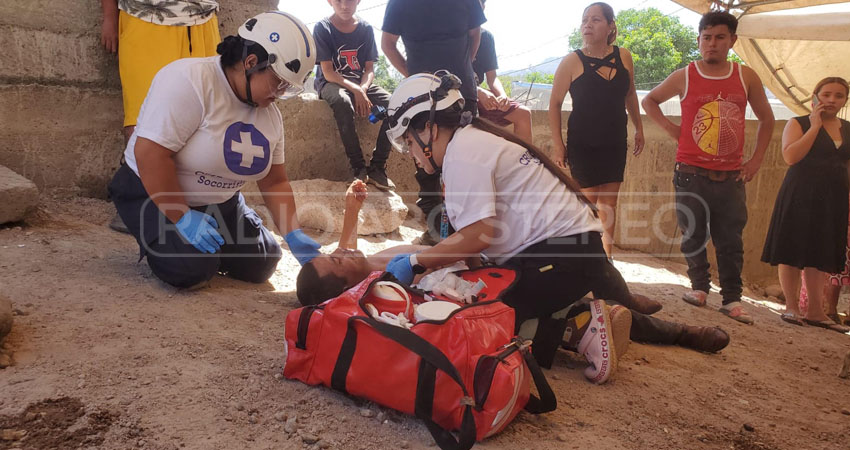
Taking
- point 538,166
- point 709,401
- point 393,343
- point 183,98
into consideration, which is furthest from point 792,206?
point 183,98

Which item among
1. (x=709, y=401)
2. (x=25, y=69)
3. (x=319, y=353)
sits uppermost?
(x=25, y=69)

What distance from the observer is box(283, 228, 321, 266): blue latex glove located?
3223 millimetres

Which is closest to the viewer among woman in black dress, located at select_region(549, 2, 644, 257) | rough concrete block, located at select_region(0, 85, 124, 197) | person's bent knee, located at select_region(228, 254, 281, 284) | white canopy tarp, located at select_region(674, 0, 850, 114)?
person's bent knee, located at select_region(228, 254, 281, 284)

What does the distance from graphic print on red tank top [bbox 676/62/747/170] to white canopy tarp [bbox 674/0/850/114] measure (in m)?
2.61

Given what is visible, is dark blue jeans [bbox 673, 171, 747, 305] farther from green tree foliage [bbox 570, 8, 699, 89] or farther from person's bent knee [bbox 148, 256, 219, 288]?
green tree foliage [bbox 570, 8, 699, 89]

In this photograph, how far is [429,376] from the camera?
1920 millimetres

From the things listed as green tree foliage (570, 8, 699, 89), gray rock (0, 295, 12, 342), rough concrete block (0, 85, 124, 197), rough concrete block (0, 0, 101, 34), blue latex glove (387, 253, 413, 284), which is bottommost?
gray rock (0, 295, 12, 342)

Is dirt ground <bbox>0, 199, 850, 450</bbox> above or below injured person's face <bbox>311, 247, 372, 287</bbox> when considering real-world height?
below

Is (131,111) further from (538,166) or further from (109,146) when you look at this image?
(538,166)

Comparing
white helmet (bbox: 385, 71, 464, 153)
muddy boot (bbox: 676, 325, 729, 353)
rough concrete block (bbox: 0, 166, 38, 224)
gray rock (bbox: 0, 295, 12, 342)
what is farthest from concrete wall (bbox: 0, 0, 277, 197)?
muddy boot (bbox: 676, 325, 729, 353)

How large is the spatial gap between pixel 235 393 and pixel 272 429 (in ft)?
0.83

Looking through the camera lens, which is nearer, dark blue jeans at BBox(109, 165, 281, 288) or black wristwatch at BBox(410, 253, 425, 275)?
black wristwatch at BBox(410, 253, 425, 275)

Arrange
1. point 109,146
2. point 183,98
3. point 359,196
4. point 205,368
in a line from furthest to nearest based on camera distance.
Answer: point 109,146 → point 359,196 → point 183,98 → point 205,368

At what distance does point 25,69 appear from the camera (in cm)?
396
